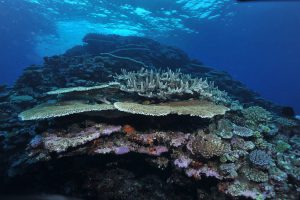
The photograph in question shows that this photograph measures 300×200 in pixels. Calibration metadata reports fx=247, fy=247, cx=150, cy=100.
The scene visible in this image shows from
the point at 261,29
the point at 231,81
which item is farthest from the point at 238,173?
the point at 261,29

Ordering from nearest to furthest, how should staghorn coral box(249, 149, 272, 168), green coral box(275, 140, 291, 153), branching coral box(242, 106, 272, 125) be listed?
staghorn coral box(249, 149, 272, 168) < green coral box(275, 140, 291, 153) < branching coral box(242, 106, 272, 125)

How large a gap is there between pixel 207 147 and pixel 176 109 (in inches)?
43.8

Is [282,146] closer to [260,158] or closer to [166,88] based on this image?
[260,158]

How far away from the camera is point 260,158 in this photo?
5785 millimetres

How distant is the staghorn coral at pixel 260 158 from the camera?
5664 mm

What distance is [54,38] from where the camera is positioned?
155ft

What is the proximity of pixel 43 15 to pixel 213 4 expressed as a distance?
2305 cm

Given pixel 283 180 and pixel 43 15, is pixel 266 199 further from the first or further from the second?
pixel 43 15

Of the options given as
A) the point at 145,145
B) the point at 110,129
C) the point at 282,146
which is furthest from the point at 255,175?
the point at 110,129

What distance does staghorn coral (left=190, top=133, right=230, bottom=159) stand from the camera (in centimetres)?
554

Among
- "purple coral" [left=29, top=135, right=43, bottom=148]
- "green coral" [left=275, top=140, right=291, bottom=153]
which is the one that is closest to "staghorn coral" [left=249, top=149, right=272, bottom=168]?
"green coral" [left=275, top=140, right=291, bottom=153]

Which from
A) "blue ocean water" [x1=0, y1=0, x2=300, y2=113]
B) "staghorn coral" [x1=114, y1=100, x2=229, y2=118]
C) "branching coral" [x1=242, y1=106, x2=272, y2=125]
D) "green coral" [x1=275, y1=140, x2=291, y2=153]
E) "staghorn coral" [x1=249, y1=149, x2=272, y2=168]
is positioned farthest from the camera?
"blue ocean water" [x1=0, y1=0, x2=300, y2=113]

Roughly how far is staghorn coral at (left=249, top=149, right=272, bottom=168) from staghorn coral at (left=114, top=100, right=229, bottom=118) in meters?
1.24

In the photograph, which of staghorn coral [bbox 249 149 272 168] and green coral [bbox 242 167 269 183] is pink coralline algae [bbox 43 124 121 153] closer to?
green coral [bbox 242 167 269 183]
